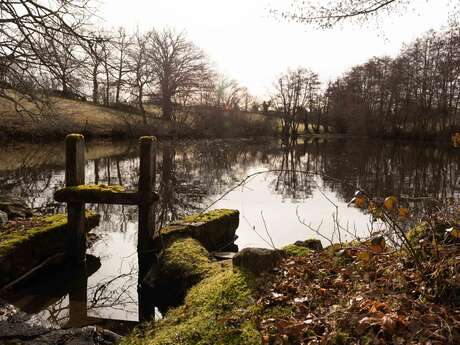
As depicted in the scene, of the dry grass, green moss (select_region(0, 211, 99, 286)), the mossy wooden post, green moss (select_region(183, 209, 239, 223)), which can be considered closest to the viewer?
green moss (select_region(0, 211, 99, 286))

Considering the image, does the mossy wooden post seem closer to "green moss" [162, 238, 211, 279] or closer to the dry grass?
"green moss" [162, 238, 211, 279]

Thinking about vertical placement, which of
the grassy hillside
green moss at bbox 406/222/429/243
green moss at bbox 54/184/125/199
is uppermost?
the grassy hillside

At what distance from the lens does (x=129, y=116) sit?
157 feet

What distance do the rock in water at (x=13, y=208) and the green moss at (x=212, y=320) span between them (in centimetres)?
640

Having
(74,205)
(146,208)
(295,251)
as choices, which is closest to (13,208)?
(74,205)

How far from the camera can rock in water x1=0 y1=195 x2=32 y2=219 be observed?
376 inches

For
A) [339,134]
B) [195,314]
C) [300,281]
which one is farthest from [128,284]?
[339,134]

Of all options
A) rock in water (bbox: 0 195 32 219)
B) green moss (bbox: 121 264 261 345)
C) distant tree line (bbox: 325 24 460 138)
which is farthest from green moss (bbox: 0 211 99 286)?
distant tree line (bbox: 325 24 460 138)

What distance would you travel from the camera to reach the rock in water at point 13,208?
9.54m

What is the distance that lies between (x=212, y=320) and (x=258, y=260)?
3.46 feet

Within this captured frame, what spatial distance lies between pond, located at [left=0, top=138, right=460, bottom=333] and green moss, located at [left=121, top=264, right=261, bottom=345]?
40.6 inches

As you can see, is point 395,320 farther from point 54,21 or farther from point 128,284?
point 54,21

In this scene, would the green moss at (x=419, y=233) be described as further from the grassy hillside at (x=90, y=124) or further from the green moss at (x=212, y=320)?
the grassy hillside at (x=90, y=124)

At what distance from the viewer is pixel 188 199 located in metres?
14.4
